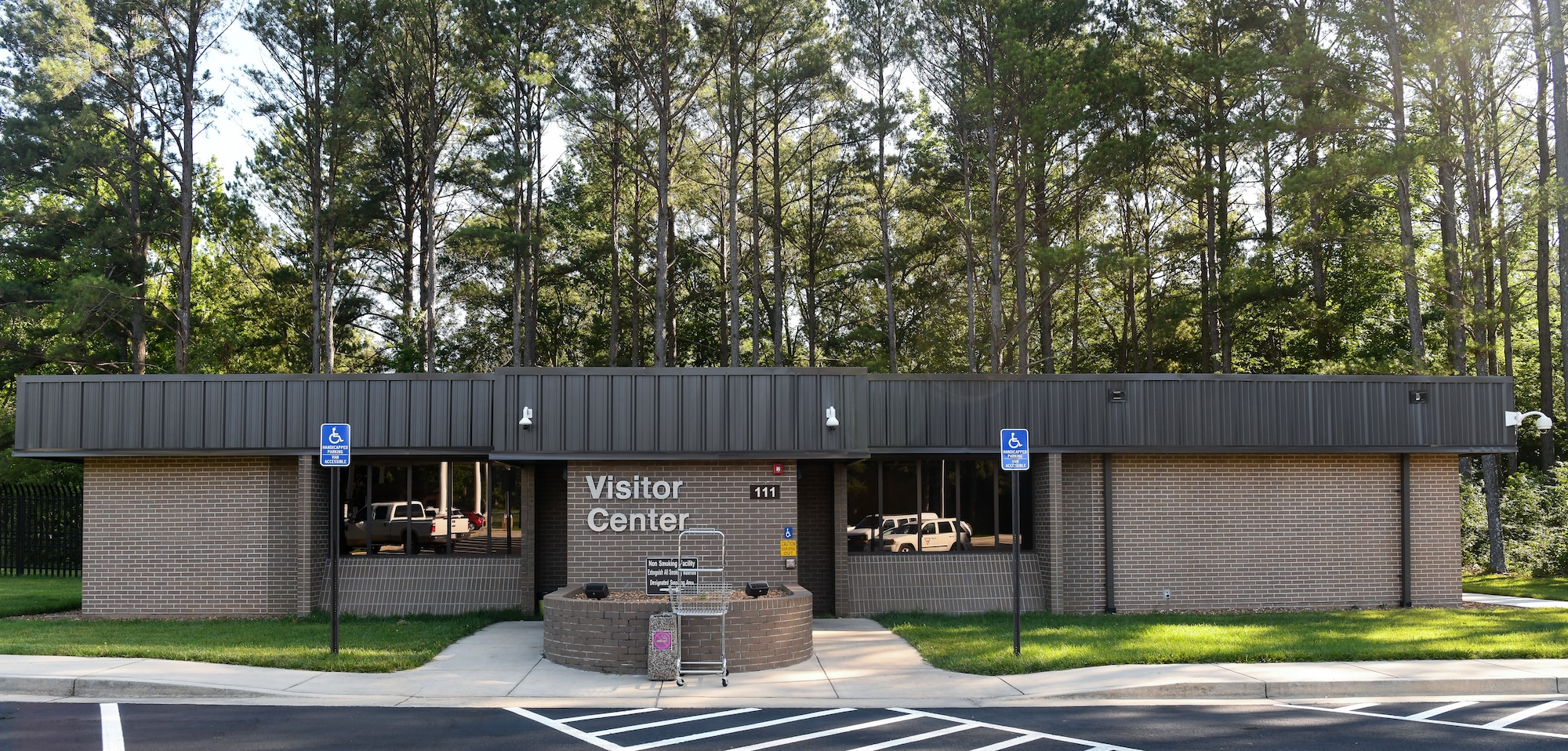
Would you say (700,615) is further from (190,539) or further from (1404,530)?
(1404,530)

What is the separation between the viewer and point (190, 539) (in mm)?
18172

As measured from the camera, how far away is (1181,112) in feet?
113

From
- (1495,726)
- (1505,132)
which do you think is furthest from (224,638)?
(1505,132)

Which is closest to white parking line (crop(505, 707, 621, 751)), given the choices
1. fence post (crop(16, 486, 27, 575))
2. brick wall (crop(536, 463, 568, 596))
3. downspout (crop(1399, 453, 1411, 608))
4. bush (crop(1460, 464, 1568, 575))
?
brick wall (crop(536, 463, 568, 596))

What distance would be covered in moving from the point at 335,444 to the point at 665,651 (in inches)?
188

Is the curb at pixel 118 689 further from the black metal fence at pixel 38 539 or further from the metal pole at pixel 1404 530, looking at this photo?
the metal pole at pixel 1404 530

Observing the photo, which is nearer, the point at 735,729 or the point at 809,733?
the point at 809,733

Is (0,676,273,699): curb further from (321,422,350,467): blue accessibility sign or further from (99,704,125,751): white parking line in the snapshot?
(321,422,350,467): blue accessibility sign

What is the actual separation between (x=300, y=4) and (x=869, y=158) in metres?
17.7

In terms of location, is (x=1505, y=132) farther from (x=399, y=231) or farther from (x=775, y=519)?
(x=399, y=231)

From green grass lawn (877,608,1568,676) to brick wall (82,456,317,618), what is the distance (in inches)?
390

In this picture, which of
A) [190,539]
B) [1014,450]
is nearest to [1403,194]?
[1014,450]

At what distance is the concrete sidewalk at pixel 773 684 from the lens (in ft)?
37.5

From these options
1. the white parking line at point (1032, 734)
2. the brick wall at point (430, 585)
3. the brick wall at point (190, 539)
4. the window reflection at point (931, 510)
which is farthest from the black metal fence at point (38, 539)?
the white parking line at point (1032, 734)
